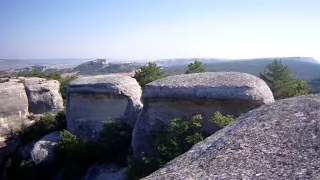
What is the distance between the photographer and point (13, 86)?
24422mm

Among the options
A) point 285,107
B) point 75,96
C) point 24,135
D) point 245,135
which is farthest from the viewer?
point 24,135

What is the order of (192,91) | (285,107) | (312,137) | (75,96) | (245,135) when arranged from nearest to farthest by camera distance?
1. (312,137)
2. (245,135)
3. (285,107)
4. (192,91)
5. (75,96)

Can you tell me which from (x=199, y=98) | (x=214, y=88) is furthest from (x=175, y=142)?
(x=214, y=88)

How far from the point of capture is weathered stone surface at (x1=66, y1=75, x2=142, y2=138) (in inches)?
749

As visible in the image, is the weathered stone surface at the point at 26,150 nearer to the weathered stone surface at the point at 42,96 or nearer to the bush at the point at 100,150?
the weathered stone surface at the point at 42,96

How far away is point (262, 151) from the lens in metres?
6.73

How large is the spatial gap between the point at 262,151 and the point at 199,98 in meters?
7.49

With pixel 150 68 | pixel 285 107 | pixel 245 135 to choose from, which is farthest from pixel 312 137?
pixel 150 68

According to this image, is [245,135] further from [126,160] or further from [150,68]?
[150,68]

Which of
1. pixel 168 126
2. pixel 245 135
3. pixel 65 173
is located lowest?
pixel 65 173

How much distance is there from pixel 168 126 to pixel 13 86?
1480 cm

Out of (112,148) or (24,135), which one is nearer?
(112,148)

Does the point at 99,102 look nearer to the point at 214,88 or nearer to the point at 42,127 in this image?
the point at 42,127

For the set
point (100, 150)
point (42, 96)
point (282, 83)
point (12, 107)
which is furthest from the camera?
point (42, 96)
